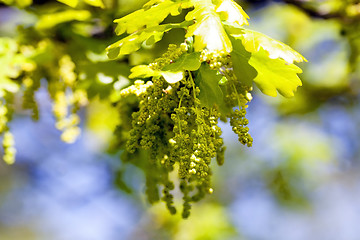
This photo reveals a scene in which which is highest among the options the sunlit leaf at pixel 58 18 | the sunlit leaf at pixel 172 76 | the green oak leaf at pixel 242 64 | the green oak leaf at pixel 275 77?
the sunlit leaf at pixel 172 76

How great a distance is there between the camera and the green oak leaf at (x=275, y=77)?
1.29 meters

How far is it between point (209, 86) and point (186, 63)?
118mm

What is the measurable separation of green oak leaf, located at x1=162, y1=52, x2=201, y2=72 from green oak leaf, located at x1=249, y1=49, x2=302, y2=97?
0.77 ft

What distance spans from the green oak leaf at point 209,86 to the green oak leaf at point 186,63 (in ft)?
0.23

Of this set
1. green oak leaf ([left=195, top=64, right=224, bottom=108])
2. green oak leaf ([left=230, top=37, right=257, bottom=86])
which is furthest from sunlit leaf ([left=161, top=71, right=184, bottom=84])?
green oak leaf ([left=230, top=37, right=257, bottom=86])

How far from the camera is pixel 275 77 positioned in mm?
1305

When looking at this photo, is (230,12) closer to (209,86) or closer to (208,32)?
(208,32)

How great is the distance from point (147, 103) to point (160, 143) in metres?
0.19

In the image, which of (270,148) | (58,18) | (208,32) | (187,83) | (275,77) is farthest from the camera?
(270,148)

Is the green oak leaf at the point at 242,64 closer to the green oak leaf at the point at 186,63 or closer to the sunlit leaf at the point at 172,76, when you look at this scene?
the green oak leaf at the point at 186,63

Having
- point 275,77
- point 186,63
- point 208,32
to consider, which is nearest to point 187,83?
point 186,63

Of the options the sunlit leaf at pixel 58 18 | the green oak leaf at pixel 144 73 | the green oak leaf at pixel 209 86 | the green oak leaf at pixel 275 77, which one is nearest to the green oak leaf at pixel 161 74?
the green oak leaf at pixel 144 73

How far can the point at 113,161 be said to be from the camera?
382 centimetres

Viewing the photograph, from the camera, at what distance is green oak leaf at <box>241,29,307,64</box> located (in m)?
1.10
